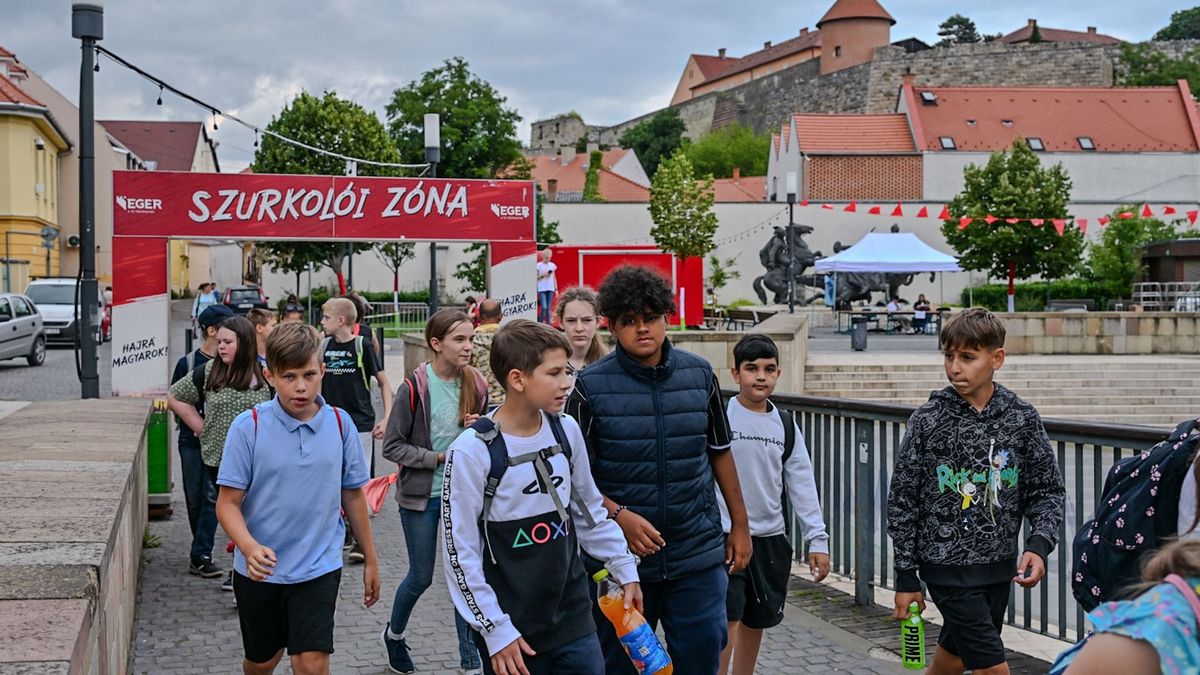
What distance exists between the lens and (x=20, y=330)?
80.2ft

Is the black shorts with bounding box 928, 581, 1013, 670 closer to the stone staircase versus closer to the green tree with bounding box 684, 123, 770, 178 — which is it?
the stone staircase

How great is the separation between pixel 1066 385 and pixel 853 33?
8664cm

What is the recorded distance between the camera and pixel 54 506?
14.1 ft

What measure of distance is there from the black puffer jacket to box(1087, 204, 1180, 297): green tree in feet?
137

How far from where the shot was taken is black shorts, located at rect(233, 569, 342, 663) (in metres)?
4.23

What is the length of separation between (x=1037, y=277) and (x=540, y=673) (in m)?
54.6

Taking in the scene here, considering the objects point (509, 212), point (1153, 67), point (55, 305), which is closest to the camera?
point (509, 212)

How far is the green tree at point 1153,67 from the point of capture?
85875 millimetres

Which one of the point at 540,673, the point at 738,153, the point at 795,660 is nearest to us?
the point at 540,673

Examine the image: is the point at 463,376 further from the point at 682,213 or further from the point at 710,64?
the point at 710,64

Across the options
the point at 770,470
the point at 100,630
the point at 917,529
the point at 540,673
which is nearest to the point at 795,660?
the point at 770,470

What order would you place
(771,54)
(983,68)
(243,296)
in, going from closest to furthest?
(243,296) → (983,68) → (771,54)

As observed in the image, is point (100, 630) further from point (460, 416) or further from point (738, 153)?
point (738, 153)

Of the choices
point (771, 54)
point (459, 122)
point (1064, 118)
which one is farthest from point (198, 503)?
point (771, 54)
